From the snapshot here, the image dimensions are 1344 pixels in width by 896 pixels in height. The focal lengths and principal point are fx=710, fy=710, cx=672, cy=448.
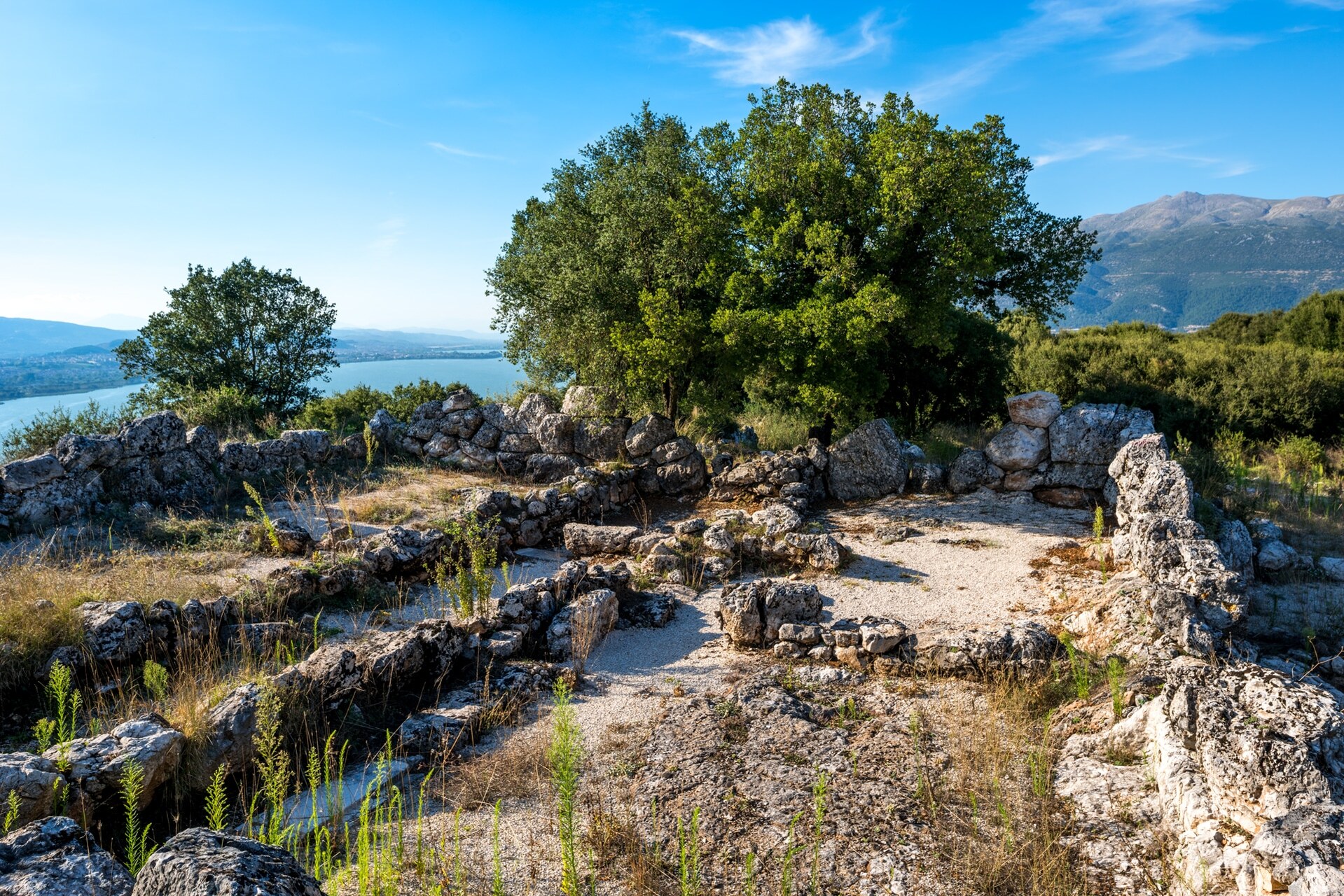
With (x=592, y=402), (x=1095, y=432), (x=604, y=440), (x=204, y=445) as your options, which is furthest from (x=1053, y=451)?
(x=204, y=445)

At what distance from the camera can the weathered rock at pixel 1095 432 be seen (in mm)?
15539

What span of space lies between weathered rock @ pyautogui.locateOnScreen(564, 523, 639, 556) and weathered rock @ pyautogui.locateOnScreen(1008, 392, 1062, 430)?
373 inches

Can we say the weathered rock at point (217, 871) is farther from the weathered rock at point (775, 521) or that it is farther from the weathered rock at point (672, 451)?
the weathered rock at point (672, 451)

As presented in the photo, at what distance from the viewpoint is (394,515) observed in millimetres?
14789

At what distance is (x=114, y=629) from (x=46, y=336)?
155 meters

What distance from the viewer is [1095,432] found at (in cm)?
1566

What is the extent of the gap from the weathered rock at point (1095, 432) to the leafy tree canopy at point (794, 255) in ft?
10.3

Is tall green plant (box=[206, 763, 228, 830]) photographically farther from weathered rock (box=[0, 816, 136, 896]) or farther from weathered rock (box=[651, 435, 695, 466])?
weathered rock (box=[651, 435, 695, 466])

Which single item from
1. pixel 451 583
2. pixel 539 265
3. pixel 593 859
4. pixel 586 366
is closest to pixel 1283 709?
pixel 593 859

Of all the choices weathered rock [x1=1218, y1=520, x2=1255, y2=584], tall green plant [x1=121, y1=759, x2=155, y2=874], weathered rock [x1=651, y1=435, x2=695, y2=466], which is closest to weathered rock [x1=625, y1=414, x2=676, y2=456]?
weathered rock [x1=651, y1=435, x2=695, y2=466]

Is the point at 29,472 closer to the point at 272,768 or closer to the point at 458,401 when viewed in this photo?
the point at 458,401

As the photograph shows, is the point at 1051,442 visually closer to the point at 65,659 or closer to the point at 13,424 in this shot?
the point at 65,659

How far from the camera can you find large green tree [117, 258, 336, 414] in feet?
75.6

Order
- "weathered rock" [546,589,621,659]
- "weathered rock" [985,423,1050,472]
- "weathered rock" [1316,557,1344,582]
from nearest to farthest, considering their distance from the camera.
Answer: "weathered rock" [546,589,621,659], "weathered rock" [1316,557,1344,582], "weathered rock" [985,423,1050,472]
